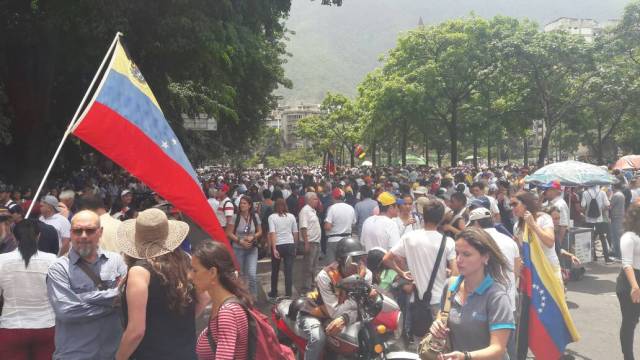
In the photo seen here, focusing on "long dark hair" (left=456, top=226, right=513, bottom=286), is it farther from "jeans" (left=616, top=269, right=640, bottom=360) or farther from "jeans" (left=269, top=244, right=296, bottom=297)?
"jeans" (left=269, top=244, right=296, bottom=297)

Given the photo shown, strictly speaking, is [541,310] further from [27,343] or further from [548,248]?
[27,343]

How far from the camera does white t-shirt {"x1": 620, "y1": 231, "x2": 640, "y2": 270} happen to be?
516 cm

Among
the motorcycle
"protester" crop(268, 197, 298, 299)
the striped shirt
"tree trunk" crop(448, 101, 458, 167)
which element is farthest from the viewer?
"tree trunk" crop(448, 101, 458, 167)

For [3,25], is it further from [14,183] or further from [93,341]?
[93,341]

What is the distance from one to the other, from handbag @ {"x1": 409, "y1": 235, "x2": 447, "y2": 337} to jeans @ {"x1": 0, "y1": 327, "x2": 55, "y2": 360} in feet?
10.1

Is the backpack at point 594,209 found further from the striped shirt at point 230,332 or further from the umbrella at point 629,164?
the striped shirt at point 230,332

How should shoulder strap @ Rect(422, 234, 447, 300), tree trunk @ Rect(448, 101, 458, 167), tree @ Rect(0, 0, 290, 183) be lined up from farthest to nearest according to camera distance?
1. tree trunk @ Rect(448, 101, 458, 167)
2. tree @ Rect(0, 0, 290, 183)
3. shoulder strap @ Rect(422, 234, 447, 300)

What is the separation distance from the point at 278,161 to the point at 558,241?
11083cm

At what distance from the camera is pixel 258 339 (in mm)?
2807

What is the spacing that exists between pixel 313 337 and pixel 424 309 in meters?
1.12

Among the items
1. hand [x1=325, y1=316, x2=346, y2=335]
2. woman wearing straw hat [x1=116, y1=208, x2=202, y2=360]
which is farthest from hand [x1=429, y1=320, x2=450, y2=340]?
hand [x1=325, y1=316, x2=346, y2=335]

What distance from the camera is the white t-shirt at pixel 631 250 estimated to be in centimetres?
516

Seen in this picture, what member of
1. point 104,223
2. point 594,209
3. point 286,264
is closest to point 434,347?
point 104,223

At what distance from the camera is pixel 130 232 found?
3.54 m
